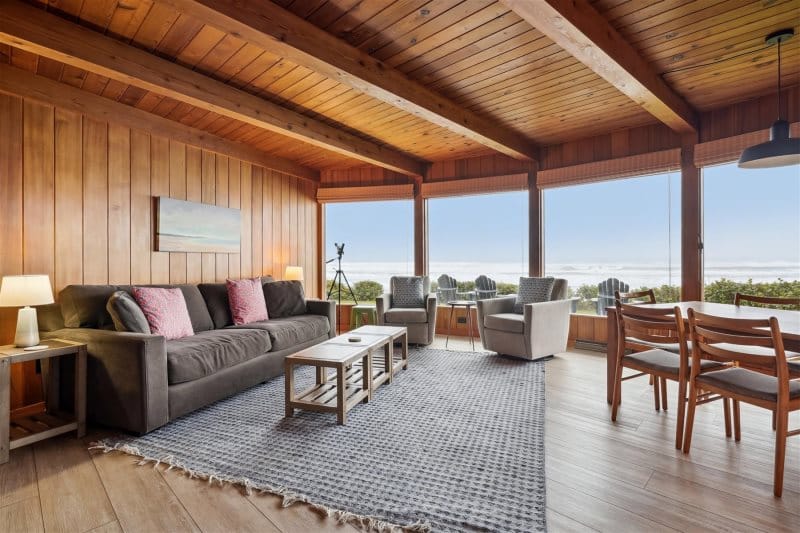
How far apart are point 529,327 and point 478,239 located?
1972 mm

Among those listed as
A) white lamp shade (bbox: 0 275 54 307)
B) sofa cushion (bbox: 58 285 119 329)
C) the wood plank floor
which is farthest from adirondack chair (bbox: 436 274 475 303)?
white lamp shade (bbox: 0 275 54 307)

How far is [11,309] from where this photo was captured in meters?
2.70

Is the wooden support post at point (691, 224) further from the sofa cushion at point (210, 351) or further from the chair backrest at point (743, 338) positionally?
the sofa cushion at point (210, 351)

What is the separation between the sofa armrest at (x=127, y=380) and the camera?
2275 millimetres

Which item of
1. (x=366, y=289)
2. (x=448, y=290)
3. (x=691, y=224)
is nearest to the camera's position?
(x=691, y=224)

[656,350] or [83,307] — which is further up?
[83,307]

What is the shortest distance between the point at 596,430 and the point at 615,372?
46 cm

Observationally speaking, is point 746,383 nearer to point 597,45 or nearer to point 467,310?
point 597,45

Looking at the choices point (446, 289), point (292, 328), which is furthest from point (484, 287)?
point (292, 328)

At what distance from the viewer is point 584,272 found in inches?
189

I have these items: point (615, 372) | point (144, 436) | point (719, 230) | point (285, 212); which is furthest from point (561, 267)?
point (144, 436)

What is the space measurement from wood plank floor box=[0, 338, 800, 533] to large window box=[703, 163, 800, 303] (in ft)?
6.46

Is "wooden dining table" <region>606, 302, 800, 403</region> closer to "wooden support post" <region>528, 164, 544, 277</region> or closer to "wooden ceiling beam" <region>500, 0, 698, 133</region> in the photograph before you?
"wooden ceiling beam" <region>500, 0, 698, 133</region>

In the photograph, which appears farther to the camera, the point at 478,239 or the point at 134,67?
the point at 478,239
